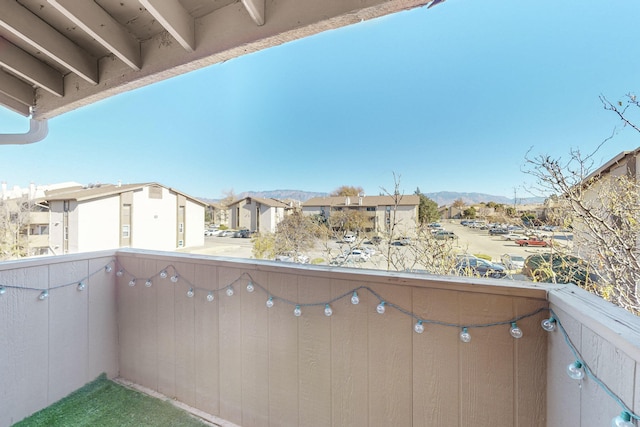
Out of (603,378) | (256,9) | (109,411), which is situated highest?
(256,9)

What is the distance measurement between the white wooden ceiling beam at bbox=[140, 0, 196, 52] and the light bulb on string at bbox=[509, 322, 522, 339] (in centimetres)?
145

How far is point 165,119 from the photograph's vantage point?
745cm

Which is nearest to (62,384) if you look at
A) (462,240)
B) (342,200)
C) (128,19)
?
(128,19)

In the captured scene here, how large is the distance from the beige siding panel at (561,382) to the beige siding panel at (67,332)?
2213 mm

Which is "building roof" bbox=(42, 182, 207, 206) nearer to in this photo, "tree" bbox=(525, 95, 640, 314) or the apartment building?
the apartment building

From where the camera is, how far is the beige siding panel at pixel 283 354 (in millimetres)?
1177

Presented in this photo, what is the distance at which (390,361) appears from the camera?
101 centimetres

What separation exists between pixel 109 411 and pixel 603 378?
2018 millimetres

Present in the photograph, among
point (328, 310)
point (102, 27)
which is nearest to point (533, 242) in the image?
point (328, 310)

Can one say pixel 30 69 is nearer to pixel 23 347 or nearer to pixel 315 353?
pixel 23 347

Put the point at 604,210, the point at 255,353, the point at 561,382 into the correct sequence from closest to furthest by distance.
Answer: the point at 561,382, the point at 255,353, the point at 604,210

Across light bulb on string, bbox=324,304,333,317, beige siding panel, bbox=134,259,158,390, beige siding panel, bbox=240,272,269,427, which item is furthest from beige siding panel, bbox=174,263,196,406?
light bulb on string, bbox=324,304,333,317

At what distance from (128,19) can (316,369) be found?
162cm

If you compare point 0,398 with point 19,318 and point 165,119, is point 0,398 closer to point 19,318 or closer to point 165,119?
point 19,318
